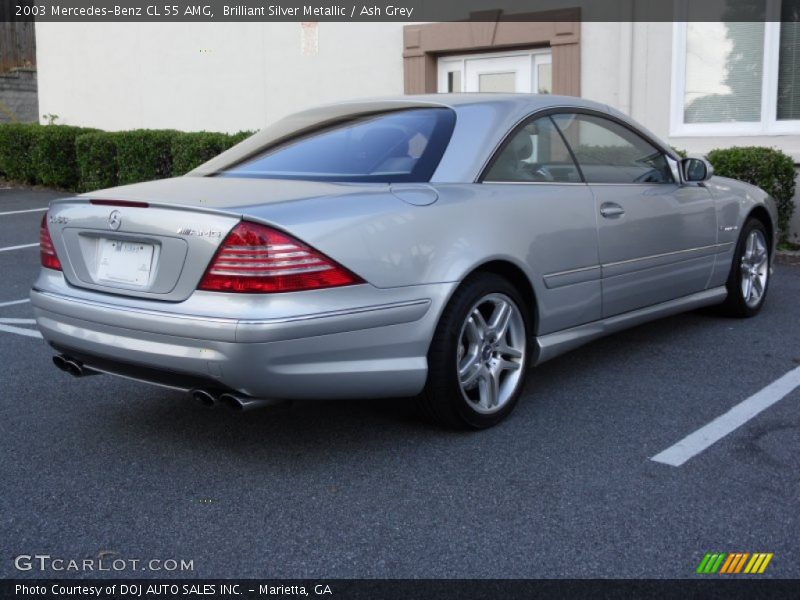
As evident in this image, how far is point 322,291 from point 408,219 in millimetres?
499

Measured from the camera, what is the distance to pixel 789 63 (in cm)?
972

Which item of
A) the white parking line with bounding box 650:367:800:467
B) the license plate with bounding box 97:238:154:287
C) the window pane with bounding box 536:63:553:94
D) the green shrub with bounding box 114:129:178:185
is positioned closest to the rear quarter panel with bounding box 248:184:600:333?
the license plate with bounding box 97:238:154:287

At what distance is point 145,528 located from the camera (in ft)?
10.6

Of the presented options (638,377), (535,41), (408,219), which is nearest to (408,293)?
(408,219)

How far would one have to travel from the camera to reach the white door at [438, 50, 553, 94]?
11352 millimetres

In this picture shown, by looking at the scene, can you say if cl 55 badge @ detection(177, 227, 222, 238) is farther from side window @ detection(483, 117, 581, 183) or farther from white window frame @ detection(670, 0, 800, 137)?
white window frame @ detection(670, 0, 800, 137)

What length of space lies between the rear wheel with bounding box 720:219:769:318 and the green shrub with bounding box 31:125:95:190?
11199mm

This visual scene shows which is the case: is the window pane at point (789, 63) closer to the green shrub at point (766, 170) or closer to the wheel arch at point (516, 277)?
the green shrub at point (766, 170)

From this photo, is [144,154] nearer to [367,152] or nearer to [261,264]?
[367,152]

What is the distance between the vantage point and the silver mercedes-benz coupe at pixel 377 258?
344 cm

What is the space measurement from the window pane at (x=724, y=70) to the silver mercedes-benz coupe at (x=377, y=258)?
5.37 metres

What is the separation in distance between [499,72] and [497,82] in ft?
0.39

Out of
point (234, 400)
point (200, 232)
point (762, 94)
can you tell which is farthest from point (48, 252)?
point (762, 94)
